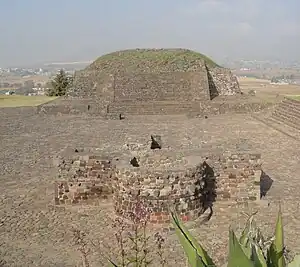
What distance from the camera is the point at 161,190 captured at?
6883mm

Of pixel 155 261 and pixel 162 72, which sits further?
pixel 162 72

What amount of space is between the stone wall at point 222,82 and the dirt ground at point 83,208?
25.9 ft

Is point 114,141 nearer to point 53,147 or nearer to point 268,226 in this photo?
point 53,147

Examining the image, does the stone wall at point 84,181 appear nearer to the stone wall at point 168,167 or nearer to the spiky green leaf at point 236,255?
the stone wall at point 168,167

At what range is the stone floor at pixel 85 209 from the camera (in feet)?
20.3

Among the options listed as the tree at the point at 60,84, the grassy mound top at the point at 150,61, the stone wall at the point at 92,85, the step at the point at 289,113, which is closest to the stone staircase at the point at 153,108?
the stone wall at the point at 92,85

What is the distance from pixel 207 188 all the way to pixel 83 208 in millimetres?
2169

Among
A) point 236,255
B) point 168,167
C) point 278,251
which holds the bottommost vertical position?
point 168,167

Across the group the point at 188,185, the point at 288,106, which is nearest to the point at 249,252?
the point at 188,185

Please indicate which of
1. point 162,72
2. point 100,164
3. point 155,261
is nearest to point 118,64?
point 162,72

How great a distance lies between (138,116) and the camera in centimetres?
2280

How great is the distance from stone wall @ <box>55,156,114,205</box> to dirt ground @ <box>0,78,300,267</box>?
24cm

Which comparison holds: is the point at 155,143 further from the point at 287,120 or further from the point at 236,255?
the point at 287,120

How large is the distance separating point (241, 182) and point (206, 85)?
1743 centimetres
